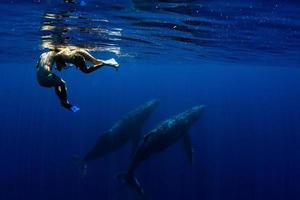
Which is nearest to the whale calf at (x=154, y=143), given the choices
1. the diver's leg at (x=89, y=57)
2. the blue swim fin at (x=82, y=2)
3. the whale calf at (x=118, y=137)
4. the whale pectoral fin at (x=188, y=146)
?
the whale pectoral fin at (x=188, y=146)

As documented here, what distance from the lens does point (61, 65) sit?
8.05 m

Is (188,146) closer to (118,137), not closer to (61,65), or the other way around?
(118,137)

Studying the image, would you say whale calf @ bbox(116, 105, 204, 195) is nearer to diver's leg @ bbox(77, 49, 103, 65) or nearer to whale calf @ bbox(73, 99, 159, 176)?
whale calf @ bbox(73, 99, 159, 176)

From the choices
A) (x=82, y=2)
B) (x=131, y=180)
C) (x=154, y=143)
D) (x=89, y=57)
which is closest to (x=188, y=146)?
(x=154, y=143)

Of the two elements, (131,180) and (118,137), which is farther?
(118,137)

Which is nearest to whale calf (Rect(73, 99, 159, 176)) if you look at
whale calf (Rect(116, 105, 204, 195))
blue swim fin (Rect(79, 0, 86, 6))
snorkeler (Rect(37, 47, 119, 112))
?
whale calf (Rect(116, 105, 204, 195))

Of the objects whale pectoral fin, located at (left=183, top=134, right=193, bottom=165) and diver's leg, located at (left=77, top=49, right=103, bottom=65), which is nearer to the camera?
diver's leg, located at (left=77, top=49, right=103, bottom=65)

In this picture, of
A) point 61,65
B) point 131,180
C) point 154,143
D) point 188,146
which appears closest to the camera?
point 61,65

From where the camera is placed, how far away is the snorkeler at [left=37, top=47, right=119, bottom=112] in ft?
22.8

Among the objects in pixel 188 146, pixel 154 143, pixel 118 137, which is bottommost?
pixel 188 146

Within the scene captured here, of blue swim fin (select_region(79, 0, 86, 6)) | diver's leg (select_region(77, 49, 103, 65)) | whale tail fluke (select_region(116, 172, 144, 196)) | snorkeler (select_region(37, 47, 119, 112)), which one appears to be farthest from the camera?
whale tail fluke (select_region(116, 172, 144, 196))

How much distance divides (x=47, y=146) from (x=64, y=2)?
26969 millimetres

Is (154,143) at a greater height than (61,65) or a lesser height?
lesser

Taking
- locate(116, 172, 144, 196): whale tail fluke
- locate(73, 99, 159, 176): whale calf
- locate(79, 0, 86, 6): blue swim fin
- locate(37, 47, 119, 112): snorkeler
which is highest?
locate(79, 0, 86, 6): blue swim fin
